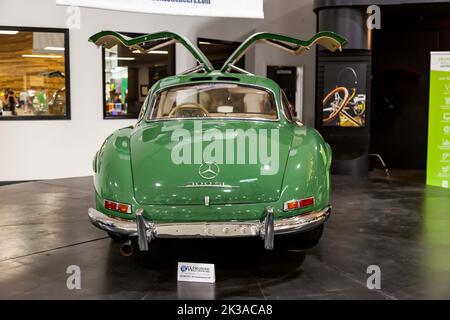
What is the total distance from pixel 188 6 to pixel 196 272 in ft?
16.3

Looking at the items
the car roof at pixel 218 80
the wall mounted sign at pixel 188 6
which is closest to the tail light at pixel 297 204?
the car roof at pixel 218 80

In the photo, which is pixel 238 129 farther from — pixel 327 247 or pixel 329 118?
pixel 329 118

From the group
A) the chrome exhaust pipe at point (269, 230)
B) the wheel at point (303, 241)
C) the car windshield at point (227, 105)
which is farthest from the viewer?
the car windshield at point (227, 105)

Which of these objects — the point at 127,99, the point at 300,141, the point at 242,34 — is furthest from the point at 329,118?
the point at 300,141

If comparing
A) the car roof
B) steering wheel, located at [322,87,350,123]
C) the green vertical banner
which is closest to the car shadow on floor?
the car roof

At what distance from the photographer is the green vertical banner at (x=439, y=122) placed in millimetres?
7766

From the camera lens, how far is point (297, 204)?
3443 mm

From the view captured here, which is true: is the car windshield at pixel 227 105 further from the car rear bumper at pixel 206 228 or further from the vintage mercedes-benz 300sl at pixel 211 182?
the car rear bumper at pixel 206 228

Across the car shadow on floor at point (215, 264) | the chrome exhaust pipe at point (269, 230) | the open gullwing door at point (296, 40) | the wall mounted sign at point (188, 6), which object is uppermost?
the wall mounted sign at point (188, 6)

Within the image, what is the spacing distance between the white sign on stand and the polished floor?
0.06 meters

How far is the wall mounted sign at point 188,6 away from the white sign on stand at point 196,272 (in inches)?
183

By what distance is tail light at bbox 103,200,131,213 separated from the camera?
11.2 feet

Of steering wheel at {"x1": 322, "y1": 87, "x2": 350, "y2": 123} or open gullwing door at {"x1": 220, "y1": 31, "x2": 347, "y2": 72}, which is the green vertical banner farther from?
open gullwing door at {"x1": 220, "y1": 31, "x2": 347, "y2": 72}

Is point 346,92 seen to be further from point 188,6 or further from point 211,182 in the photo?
point 211,182
